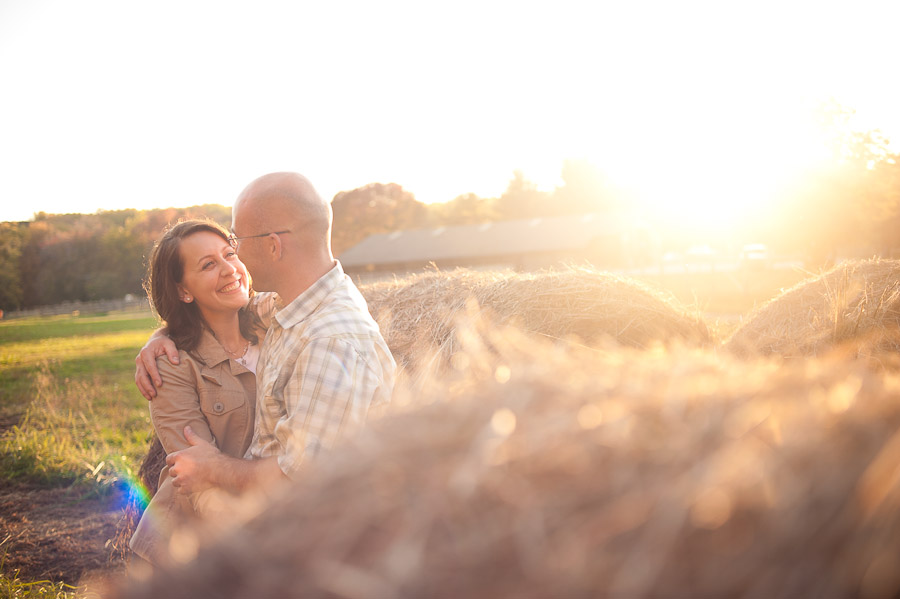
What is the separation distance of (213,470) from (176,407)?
75 centimetres

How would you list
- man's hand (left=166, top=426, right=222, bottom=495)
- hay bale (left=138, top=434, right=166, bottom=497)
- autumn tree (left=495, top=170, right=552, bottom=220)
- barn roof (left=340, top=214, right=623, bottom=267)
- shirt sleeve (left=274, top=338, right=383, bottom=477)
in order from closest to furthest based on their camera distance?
shirt sleeve (left=274, top=338, right=383, bottom=477)
man's hand (left=166, top=426, right=222, bottom=495)
hay bale (left=138, top=434, right=166, bottom=497)
barn roof (left=340, top=214, right=623, bottom=267)
autumn tree (left=495, top=170, right=552, bottom=220)

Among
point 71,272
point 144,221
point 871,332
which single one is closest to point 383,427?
point 871,332

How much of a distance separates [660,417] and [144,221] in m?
71.1

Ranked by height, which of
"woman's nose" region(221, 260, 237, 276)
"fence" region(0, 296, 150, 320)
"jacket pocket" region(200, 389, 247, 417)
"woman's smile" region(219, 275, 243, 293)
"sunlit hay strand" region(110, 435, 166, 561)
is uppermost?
"woman's nose" region(221, 260, 237, 276)

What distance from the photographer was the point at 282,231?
3027mm

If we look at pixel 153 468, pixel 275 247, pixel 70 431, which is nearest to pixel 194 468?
pixel 275 247

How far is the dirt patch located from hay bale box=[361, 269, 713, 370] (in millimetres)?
3118

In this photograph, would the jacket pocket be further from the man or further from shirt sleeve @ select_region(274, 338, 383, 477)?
shirt sleeve @ select_region(274, 338, 383, 477)

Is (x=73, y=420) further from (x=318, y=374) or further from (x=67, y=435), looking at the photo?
(x=318, y=374)

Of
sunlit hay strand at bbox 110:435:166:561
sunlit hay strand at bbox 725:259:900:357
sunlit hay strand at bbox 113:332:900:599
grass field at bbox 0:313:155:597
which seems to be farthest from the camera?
grass field at bbox 0:313:155:597

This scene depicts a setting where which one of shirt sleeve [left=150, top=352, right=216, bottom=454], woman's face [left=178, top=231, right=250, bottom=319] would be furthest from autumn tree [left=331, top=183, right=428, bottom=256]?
shirt sleeve [left=150, top=352, right=216, bottom=454]

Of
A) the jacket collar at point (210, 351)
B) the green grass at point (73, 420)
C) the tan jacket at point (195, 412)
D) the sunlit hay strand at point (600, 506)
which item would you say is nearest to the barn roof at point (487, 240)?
the green grass at point (73, 420)

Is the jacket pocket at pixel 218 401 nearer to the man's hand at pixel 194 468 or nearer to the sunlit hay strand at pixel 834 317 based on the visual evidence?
the man's hand at pixel 194 468

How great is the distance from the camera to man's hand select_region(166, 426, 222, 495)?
2.66 meters
